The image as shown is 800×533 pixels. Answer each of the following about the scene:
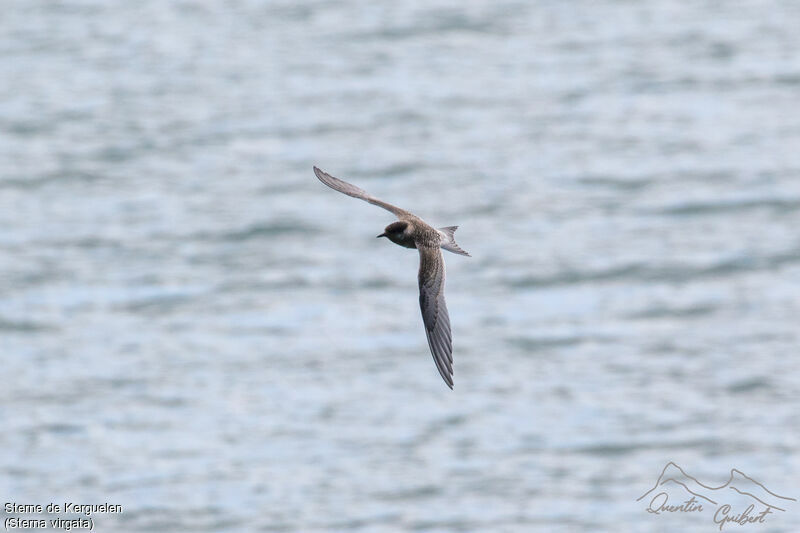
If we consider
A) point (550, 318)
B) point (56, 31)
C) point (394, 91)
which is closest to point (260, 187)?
point (394, 91)

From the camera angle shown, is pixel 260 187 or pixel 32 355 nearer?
pixel 32 355

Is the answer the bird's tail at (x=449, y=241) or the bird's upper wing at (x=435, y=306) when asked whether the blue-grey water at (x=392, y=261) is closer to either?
the bird's tail at (x=449, y=241)

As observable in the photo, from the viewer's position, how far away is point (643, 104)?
120 feet

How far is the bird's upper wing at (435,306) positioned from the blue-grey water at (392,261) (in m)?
10.6

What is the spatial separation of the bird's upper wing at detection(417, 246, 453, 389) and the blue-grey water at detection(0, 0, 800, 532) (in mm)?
10582

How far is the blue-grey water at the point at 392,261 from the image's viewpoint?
68.1 ft

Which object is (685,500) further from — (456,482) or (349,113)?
(349,113)

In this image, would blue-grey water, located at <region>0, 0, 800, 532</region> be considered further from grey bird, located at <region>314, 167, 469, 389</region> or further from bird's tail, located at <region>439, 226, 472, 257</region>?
grey bird, located at <region>314, 167, 469, 389</region>

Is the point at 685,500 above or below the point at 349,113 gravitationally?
below

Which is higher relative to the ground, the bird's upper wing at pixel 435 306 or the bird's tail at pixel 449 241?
the bird's tail at pixel 449 241

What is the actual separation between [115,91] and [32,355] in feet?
45.3
